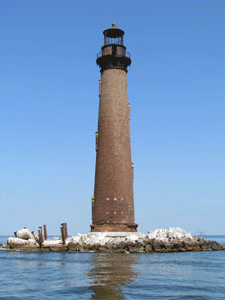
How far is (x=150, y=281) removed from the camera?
16.5 meters

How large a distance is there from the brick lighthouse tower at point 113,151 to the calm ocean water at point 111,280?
8791 millimetres

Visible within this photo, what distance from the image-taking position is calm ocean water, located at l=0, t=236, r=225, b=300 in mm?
13859

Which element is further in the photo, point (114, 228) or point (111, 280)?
point (114, 228)

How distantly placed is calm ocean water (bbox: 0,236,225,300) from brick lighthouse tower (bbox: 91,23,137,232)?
879cm

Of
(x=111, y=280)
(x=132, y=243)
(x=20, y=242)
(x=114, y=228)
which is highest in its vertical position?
(x=114, y=228)

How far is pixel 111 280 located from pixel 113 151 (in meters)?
17.4

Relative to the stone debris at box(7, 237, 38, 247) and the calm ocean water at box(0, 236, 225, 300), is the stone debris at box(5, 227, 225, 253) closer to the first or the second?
the stone debris at box(7, 237, 38, 247)

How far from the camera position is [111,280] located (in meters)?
16.0

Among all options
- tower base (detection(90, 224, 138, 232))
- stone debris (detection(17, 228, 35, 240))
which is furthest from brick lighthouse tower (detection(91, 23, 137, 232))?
stone debris (detection(17, 228, 35, 240))

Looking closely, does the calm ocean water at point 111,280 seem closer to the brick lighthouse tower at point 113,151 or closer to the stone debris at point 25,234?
the brick lighthouse tower at point 113,151

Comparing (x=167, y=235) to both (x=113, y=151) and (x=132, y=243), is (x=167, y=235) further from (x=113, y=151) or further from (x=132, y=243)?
(x=113, y=151)

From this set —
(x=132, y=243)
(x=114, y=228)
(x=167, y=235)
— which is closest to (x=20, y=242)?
(x=114, y=228)

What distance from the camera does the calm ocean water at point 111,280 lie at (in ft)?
45.5

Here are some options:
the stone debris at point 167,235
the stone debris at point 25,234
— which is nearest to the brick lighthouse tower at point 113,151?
the stone debris at point 167,235
